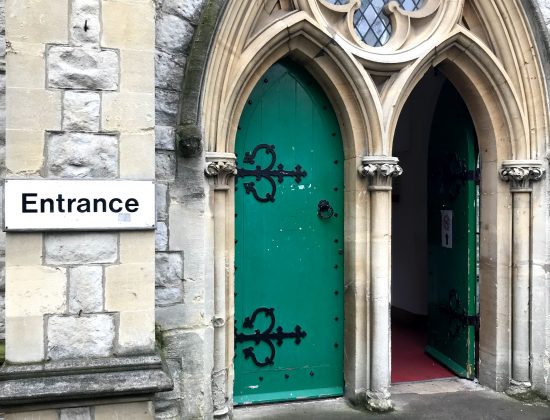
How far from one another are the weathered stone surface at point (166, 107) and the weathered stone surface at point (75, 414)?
1.53 metres

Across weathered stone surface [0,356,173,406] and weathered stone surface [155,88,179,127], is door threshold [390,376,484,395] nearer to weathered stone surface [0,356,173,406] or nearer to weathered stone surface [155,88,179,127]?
weathered stone surface [0,356,173,406]

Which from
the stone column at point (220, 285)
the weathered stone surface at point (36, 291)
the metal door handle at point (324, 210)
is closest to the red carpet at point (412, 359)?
the metal door handle at point (324, 210)

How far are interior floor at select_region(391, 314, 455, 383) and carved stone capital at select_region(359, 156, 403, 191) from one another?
5.44 ft

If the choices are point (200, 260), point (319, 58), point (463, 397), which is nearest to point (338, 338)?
point (463, 397)

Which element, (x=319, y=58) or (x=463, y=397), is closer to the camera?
(x=319, y=58)

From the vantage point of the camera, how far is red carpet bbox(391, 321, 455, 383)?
14.2 ft

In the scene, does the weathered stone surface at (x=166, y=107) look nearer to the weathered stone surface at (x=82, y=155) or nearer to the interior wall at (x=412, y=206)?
the weathered stone surface at (x=82, y=155)

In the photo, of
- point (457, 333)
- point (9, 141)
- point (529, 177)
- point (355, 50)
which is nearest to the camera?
point (9, 141)

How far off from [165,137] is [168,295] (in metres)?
0.90

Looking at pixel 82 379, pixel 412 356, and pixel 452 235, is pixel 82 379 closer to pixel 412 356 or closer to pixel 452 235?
pixel 452 235

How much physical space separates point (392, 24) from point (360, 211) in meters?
1.36

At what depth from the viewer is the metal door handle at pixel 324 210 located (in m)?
3.73

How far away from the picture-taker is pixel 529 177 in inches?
148

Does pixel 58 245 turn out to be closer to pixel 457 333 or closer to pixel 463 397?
pixel 463 397
